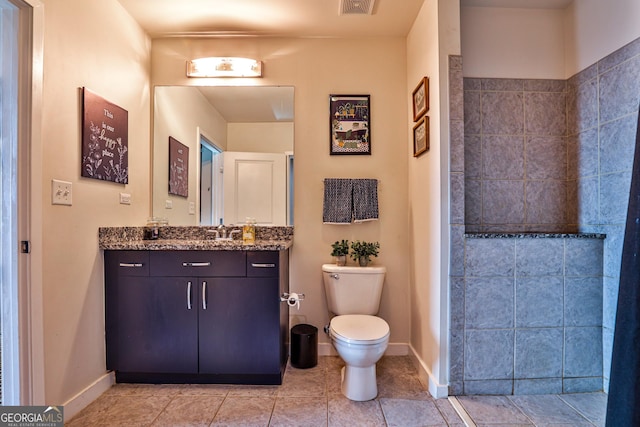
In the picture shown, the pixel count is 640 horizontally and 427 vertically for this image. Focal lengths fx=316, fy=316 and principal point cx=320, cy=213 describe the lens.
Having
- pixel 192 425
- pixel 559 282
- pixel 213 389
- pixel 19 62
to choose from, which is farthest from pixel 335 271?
pixel 19 62

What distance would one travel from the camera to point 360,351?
5.49 ft

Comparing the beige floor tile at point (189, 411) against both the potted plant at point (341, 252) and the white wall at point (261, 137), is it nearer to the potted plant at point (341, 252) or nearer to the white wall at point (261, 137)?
the potted plant at point (341, 252)

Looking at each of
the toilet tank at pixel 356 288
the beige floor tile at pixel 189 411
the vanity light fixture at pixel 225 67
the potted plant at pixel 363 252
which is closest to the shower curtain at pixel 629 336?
the toilet tank at pixel 356 288

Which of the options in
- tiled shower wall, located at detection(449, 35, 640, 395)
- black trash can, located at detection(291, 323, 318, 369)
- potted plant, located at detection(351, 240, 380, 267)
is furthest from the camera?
potted plant, located at detection(351, 240, 380, 267)

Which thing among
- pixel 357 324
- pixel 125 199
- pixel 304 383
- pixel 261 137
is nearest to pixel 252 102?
pixel 261 137

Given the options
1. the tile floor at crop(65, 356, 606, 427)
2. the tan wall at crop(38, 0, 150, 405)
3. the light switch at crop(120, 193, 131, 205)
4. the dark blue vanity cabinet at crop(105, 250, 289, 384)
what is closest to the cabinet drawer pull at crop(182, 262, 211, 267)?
the dark blue vanity cabinet at crop(105, 250, 289, 384)

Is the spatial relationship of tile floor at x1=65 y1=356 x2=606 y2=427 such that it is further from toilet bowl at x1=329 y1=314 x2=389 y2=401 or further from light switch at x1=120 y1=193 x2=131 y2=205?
light switch at x1=120 y1=193 x2=131 y2=205

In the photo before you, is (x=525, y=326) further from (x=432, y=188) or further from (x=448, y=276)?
(x=432, y=188)

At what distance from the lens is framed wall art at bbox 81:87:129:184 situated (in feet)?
5.67

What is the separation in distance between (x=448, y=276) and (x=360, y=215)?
2.53 feet

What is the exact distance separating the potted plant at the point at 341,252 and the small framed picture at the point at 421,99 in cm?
101

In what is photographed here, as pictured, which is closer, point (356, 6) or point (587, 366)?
point (587, 366)

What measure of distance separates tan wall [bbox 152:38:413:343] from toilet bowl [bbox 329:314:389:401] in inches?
23.0

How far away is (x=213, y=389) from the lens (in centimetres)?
187
